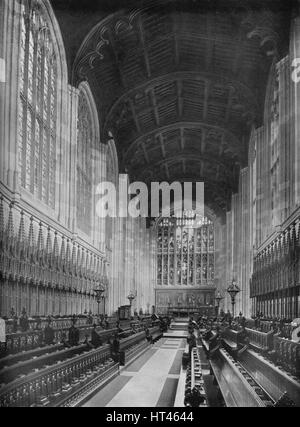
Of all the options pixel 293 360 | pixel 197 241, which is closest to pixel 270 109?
pixel 293 360

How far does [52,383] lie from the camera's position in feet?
19.0

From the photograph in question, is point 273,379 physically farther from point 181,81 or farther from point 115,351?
point 181,81

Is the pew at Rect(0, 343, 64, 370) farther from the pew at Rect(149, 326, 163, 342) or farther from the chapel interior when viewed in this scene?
the pew at Rect(149, 326, 163, 342)

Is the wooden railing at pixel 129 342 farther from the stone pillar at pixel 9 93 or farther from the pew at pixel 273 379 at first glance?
the stone pillar at pixel 9 93

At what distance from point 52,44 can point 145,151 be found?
13.1 metres

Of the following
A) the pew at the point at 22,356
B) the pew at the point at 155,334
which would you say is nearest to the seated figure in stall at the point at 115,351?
the pew at the point at 22,356

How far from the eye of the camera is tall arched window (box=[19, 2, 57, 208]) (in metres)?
15.5

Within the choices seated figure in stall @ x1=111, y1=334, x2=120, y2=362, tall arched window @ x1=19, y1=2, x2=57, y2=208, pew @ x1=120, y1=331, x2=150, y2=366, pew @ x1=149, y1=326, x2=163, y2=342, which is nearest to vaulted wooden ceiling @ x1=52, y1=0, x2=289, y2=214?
tall arched window @ x1=19, y1=2, x2=57, y2=208

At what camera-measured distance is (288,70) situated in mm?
16531

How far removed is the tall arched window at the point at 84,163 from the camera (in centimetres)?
2178

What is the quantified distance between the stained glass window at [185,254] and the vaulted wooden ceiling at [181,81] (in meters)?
10.8

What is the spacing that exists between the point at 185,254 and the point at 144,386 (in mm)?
35075

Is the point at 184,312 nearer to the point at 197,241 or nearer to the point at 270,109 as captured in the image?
the point at 197,241

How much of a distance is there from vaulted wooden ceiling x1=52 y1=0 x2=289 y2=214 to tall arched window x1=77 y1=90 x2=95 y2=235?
0.79m
